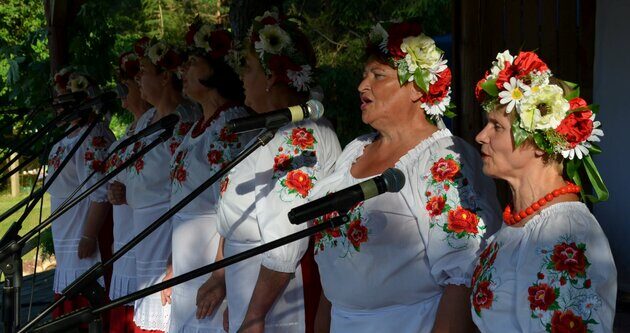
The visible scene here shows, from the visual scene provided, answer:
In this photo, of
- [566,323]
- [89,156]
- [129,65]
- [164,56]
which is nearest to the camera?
[566,323]

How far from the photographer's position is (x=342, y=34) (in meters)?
12.5

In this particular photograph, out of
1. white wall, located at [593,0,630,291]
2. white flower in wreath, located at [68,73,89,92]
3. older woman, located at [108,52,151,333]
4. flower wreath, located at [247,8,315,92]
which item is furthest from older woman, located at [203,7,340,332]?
white flower in wreath, located at [68,73,89,92]

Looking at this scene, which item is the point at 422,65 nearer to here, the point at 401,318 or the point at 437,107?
the point at 437,107

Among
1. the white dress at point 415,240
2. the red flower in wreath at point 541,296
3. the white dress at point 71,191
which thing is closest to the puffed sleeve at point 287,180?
the white dress at point 415,240

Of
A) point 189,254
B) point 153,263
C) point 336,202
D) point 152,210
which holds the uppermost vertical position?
point 336,202

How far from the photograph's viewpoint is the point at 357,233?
2.31 metres

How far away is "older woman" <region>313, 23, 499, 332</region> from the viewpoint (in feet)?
7.29

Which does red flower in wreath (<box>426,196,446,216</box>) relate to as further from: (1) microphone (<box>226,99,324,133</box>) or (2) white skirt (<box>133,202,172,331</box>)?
(2) white skirt (<box>133,202,172,331</box>)

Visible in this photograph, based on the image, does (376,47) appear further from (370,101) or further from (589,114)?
(589,114)

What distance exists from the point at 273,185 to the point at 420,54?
0.69 metres

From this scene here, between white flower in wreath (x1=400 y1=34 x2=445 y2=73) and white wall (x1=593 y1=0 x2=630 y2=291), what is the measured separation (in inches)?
78.3

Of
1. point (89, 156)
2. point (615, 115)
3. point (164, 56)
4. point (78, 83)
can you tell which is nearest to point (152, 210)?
point (164, 56)

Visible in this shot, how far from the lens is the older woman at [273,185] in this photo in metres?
2.81

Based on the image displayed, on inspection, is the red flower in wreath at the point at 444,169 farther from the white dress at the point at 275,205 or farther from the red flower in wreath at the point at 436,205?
the white dress at the point at 275,205
